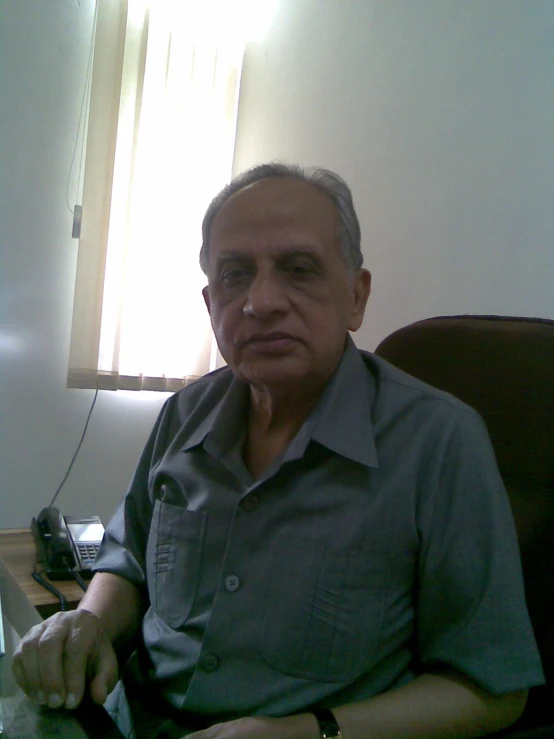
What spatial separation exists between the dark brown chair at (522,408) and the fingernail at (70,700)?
1.74 feet

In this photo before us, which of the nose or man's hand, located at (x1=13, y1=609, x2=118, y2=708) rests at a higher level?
the nose

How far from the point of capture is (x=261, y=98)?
2244 millimetres

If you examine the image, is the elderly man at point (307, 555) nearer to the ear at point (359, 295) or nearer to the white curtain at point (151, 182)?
the ear at point (359, 295)

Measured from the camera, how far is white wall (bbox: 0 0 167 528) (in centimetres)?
196

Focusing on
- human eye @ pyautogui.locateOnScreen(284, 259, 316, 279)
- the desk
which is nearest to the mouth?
human eye @ pyautogui.locateOnScreen(284, 259, 316, 279)

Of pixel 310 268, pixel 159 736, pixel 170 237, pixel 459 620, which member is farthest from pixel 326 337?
pixel 170 237

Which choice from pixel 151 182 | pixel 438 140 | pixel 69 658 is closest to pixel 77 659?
pixel 69 658

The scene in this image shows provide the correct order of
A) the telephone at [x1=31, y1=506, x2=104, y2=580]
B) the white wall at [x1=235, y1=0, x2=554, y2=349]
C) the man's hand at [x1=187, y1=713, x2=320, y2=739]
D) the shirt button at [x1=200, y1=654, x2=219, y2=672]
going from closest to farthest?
the man's hand at [x1=187, y1=713, x2=320, y2=739] < the shirt button at [x1=200, y1=654, x2=219, y2=672] < the telephone at [x1=31, y1=506, x2=104, y2=580] < the white wall at [x1=235, y1=0, x2=554, y2=349]

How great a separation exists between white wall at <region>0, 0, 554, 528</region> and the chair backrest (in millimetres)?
430

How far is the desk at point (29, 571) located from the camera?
3.13ft

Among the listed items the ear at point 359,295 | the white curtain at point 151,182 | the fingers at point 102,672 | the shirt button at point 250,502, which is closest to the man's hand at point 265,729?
the fingers at point 102,672

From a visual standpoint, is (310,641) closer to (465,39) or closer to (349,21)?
(465,39)

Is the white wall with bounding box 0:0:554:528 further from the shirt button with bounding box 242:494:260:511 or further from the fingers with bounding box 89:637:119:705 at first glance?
the fingers with bounding box 89:637:119:705

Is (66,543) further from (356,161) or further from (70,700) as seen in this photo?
(356,161)
